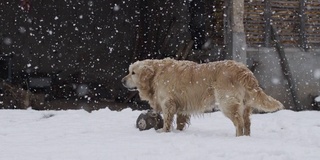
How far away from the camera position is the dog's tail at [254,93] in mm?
6395

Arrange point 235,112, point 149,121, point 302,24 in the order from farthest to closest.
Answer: point 302,24, point 149,121, point 235,112

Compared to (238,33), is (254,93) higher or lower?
lower

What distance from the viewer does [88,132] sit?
22.9ft

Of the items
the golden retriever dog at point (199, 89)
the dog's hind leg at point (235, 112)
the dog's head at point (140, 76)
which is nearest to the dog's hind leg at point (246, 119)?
the golden retriever dog at point (199, 89)

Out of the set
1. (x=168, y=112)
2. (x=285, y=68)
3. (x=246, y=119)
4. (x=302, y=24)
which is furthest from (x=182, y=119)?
(x=302, y=24)

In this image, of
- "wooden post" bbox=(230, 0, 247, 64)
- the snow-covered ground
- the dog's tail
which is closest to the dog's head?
the snow-covered ground

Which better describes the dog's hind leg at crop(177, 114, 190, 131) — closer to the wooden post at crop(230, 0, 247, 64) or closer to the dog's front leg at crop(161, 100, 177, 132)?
Answer: the dog's front leg at crop(161, 100, 177, 132)

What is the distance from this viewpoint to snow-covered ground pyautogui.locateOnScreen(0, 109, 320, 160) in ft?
15.7

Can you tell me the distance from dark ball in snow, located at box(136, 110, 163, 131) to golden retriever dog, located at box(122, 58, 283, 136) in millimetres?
131

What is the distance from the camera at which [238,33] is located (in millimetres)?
12297

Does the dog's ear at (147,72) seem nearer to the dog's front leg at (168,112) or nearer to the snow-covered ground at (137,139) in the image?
the dog's front leg at (168,112)

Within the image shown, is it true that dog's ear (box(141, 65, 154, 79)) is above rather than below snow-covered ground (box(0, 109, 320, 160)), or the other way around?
above

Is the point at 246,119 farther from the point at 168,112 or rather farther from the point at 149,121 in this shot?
the point at 149,121

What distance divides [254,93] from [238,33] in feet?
19.8
